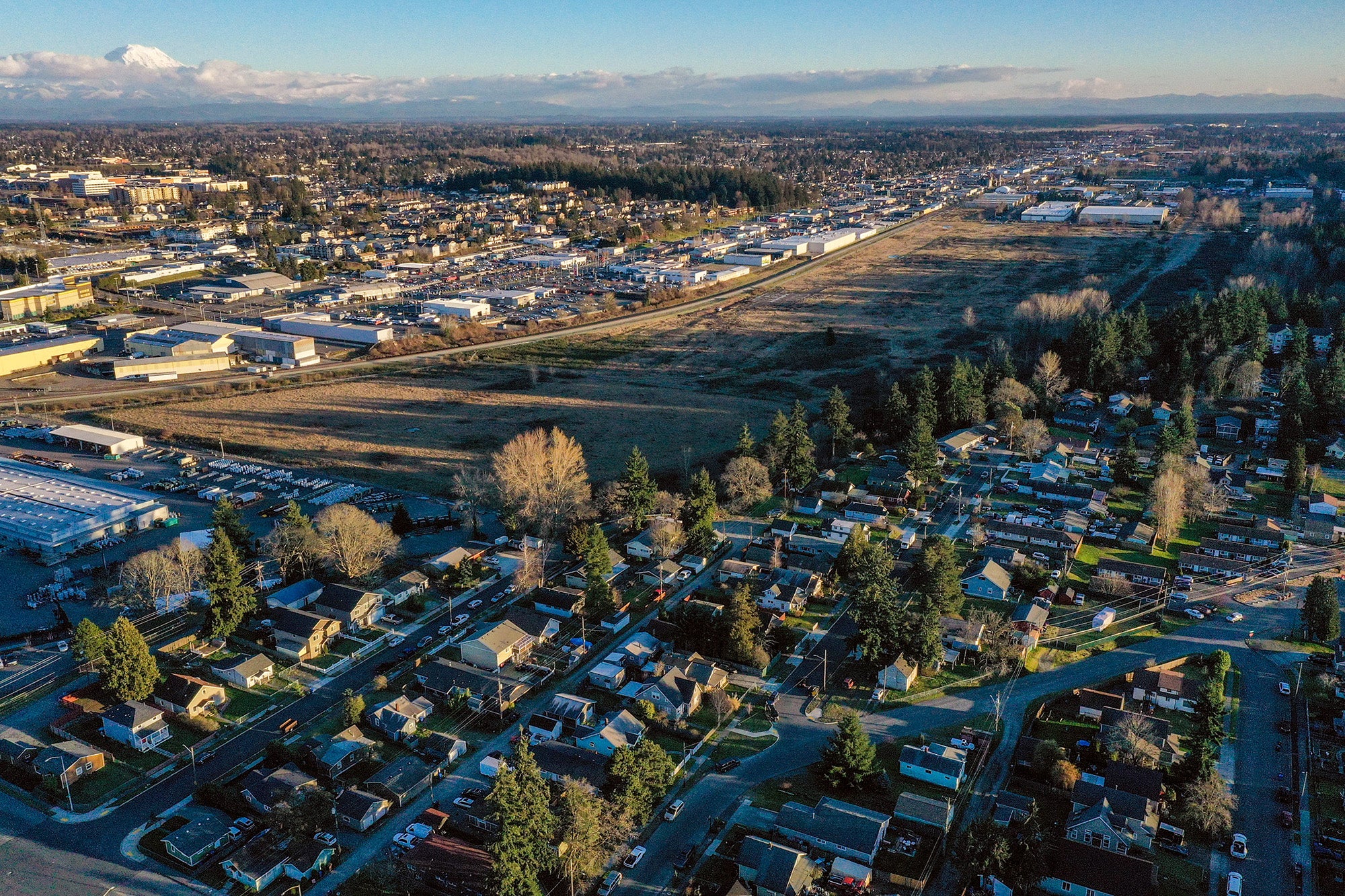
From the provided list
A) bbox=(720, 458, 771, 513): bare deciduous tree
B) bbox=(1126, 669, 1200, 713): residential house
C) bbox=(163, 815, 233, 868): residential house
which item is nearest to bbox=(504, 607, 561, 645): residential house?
bbox=(163, 815, 233, 868): residential house

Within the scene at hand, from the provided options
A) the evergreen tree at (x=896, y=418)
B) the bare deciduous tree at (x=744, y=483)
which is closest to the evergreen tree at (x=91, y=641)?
the bare deciduous tree at (x=744, y=483)

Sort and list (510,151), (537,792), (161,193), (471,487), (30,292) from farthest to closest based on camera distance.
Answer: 1. (510,151)
2. (161,193)
3. (30,292)
4. (471,487)
5. (537,792)

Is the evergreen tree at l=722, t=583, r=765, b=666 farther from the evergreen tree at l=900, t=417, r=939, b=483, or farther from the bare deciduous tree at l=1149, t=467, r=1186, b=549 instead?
the bare deciduous tree at l=1149, t=467, r=1186, b=549

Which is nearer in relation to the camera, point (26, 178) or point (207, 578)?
point (207, 578)

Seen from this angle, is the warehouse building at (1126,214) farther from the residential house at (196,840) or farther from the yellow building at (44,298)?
the residential house at (196,840)

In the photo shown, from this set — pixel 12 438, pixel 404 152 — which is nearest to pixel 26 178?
pixel 404 152

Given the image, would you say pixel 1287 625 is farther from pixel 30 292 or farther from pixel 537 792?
pixel 30 292
